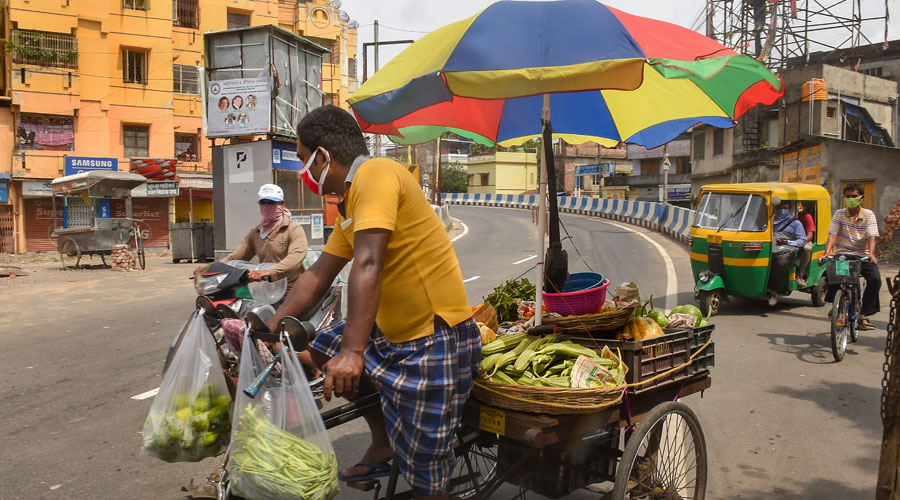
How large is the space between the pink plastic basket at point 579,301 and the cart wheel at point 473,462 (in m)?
0.74

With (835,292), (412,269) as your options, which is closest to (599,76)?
(412,269)

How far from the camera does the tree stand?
74812 millimetres

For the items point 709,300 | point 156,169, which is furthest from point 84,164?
point 709,300

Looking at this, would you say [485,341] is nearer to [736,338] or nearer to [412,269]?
[412,269]

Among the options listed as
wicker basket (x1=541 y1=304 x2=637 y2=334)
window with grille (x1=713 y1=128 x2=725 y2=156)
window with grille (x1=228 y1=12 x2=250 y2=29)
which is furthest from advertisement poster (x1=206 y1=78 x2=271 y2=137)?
window with grille (x1=713 y1=128 x2=725 y2=156)

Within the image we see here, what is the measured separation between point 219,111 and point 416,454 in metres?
16.1

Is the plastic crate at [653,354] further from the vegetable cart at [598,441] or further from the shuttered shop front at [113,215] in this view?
the shuttered shop front at [113,215]

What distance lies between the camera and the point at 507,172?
70.9 meters

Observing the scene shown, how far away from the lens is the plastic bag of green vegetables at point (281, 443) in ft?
7.38

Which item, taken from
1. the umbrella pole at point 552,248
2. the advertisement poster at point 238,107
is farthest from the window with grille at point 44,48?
the umbrella pole at point 552,248

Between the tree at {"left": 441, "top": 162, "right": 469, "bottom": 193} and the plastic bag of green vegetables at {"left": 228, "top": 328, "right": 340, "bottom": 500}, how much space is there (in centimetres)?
7241

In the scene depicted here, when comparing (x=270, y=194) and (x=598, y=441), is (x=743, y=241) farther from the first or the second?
(x=598, y=441)

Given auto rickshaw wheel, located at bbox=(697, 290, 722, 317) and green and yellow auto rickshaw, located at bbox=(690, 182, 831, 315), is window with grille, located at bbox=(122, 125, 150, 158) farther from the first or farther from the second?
auto rickshaw wheel, located at bbox=(697, 290, 722, 317)

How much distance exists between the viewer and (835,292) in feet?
25.4
